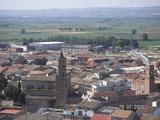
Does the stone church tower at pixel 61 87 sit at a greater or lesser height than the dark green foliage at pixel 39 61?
greater

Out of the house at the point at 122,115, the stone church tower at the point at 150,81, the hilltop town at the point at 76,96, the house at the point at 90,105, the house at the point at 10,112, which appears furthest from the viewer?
the stone church tower at the point at 150,81

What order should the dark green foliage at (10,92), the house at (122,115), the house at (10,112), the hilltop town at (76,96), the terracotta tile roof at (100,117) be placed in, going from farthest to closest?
the dark green foliage at (10,92) → the hilltop town at (76,96) → the house at (122,115) → the terracotta tile roof at (100,117) → the house at (10,112)

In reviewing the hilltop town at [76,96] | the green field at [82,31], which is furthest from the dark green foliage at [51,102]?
the green field at [82,31]

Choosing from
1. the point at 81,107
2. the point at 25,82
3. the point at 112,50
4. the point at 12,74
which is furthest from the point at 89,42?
the point at 81,107

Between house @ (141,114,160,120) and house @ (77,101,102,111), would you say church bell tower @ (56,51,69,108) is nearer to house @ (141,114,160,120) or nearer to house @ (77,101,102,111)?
house @ (77,101,102,111)

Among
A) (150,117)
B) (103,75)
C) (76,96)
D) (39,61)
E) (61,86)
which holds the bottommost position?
(39,61)

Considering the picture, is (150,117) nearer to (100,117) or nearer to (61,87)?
(100,117)

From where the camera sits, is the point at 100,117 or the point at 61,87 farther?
the point at 61,87

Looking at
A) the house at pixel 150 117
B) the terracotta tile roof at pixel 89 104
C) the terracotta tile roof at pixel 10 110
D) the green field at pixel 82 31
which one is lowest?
the green field at pixel 82 31

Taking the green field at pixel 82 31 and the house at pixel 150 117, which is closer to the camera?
the house at pixel 150 117

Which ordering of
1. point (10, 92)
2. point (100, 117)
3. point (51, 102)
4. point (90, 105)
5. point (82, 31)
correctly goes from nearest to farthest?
1. point (100, 117)
2. point (90, 105)
3. point (10, 92)
4. point (51, 102)
5. point (82, 31)

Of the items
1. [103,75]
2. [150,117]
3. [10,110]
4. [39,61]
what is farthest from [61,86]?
[39,61]

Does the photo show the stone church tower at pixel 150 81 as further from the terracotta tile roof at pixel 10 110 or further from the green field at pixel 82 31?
the green field at pixel 82 31

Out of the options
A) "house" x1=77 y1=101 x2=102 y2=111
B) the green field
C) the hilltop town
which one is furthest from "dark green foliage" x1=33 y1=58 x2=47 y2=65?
the green field
